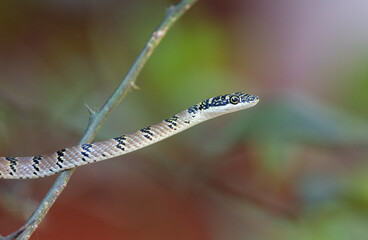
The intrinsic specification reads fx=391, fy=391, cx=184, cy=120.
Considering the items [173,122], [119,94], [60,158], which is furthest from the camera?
[173,122]

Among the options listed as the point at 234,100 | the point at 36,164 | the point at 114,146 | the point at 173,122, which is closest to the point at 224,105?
the point at 234,100

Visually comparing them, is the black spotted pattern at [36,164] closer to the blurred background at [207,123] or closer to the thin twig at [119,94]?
the thin twig at [119,94]

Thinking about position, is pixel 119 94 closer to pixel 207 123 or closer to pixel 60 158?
pixel 60 158

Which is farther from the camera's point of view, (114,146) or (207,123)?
(207,123)

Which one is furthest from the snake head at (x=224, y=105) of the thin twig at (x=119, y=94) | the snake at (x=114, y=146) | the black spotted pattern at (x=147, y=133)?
the thin twig at (x=119, y=94)

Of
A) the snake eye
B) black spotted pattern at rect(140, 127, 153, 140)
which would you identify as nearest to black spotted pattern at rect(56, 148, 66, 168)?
black spotted pattern at rect(140, 127, 153, 140)

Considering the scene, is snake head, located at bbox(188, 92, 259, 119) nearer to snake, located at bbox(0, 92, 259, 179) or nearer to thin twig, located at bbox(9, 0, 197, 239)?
snake, located at bbox(0, 92, 259, 179)

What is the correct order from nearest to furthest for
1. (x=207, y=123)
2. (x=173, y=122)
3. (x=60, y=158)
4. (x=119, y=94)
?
(x=119, y=94) → (x=60, y=158) → (x=173, y=122) → (x=207, y=123)
